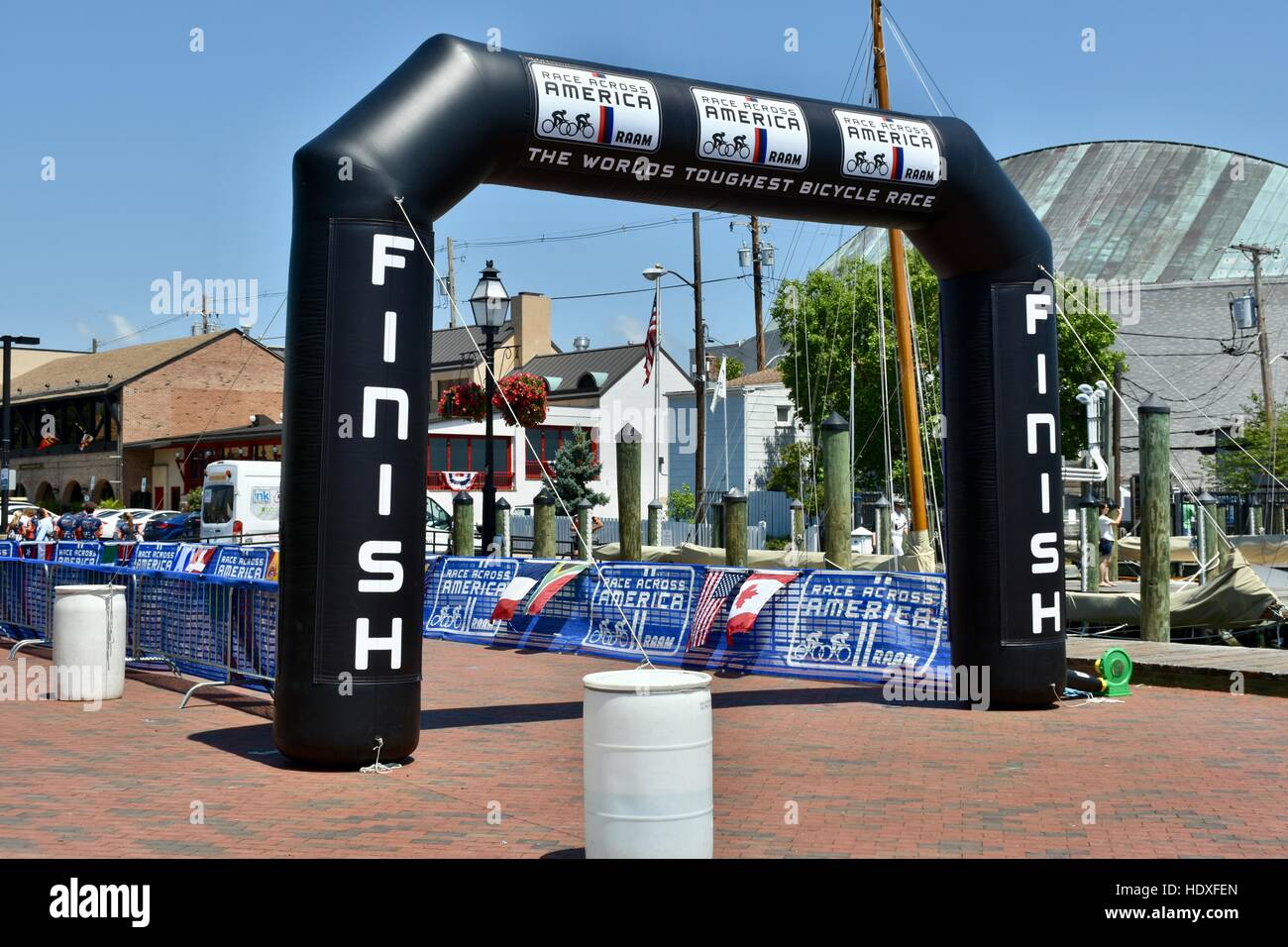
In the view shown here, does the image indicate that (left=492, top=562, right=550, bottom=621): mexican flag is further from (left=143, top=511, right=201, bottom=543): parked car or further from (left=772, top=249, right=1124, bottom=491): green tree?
(left=772, top=249, right=1124, bottom=491): green tree

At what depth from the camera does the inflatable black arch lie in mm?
8789

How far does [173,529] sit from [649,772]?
3195cm

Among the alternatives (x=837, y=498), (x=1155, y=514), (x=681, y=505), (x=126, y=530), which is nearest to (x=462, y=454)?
(x=681, y=505)

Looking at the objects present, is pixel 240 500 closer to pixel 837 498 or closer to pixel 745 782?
pixel 837 498

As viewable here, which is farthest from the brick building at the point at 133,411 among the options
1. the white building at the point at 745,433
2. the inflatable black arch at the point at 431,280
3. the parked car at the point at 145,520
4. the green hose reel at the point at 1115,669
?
the inflatable black arch at the point at 431,280

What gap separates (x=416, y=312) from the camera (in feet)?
30.1

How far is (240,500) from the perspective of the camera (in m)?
30.9

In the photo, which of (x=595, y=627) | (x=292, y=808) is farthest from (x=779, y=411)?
(x=292, y=808)

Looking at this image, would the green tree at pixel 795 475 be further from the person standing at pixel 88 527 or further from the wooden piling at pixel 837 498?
the wooden piling at pixel 837 498

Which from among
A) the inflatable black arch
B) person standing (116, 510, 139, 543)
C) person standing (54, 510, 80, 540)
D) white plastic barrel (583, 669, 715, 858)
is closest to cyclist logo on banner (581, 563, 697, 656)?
the inflatable black arch

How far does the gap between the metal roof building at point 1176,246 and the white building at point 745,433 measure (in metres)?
20.4

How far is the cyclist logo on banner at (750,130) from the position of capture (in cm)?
1013
